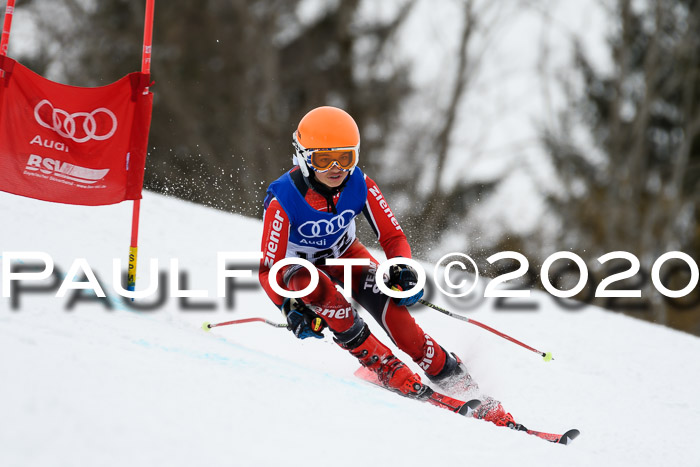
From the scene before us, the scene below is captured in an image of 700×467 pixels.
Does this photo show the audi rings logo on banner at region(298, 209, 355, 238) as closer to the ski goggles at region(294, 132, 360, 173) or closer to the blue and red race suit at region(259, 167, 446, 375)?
the blue and red race suit at region(259, 167, 446, 375)

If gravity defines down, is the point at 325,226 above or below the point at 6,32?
below

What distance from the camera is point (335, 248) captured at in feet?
15.2

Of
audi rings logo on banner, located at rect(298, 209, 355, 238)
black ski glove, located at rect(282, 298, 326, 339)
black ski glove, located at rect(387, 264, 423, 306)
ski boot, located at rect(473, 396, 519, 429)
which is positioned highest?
audi rings logo on banner, located at rect(298, 209, 355, 238)

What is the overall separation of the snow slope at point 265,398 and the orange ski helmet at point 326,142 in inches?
42.2

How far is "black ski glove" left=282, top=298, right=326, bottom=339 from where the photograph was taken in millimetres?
4062

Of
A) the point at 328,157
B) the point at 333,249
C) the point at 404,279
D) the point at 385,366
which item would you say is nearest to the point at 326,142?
the point at 328,157

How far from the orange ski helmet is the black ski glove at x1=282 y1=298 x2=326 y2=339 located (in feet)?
2.47

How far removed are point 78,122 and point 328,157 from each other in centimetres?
175

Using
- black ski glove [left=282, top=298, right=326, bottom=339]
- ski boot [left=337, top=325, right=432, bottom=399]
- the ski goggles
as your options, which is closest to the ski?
ski boot [left=337, top=325, right=432, bottom=399]

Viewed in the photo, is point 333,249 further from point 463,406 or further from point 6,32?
point 6,32

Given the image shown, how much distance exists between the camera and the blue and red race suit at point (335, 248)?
4250 mm

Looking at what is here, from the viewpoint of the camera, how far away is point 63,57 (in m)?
20.6

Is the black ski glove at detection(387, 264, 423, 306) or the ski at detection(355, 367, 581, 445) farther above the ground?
the black ski glove at detection(387, 264, 423, 306)

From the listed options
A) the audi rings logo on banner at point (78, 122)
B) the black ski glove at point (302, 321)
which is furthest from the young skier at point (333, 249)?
the audi rings logo on banner at point (78, 122)
